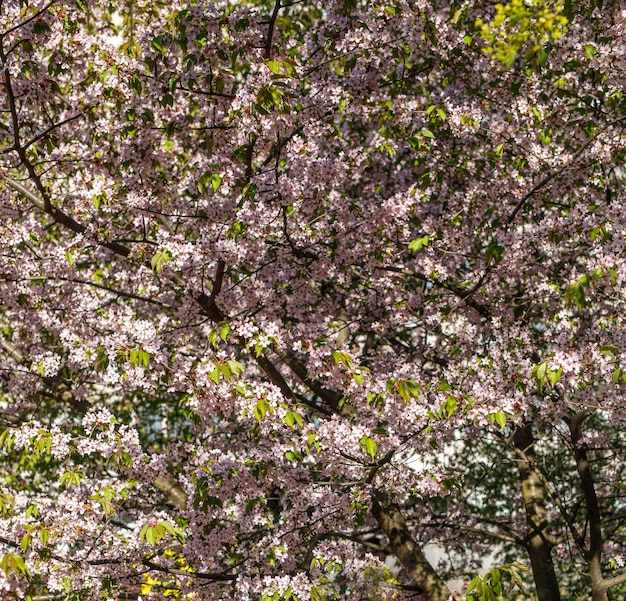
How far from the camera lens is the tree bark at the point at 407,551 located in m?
7.07

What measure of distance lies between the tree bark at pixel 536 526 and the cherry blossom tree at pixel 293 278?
0.08ft

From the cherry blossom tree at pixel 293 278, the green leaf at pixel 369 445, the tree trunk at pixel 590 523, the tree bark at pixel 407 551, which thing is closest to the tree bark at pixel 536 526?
the cherry blossom tree at pixel 293 278

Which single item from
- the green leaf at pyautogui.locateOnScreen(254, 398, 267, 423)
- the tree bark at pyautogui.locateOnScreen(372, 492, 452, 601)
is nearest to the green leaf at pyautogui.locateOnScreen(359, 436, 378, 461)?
the green leaf at pyautogui.locateOnScreen(254, 398, 267, 423)

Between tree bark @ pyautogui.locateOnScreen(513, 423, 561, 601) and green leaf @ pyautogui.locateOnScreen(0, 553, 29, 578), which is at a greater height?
tree bark @ pyautogui.locateOnScreen(513, 423, 561, 601)

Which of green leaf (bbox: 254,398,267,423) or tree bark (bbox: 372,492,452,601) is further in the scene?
tree bark (bbox: 372,492,452,601)

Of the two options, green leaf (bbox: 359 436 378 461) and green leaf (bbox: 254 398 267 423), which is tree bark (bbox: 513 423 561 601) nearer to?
green leaf (bbox: 359 436 378 461)

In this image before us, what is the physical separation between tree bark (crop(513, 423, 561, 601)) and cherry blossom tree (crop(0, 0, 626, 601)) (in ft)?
0.08

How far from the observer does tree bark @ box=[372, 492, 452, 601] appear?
707 centimetres

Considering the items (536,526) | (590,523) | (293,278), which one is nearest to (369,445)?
(293,278)

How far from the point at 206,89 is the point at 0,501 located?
4.03m

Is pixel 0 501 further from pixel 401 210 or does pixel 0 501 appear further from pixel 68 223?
pixel 401 210

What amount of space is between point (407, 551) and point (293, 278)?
2.76m

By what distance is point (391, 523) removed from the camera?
7.32 meters

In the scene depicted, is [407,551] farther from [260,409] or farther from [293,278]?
[260,409]
